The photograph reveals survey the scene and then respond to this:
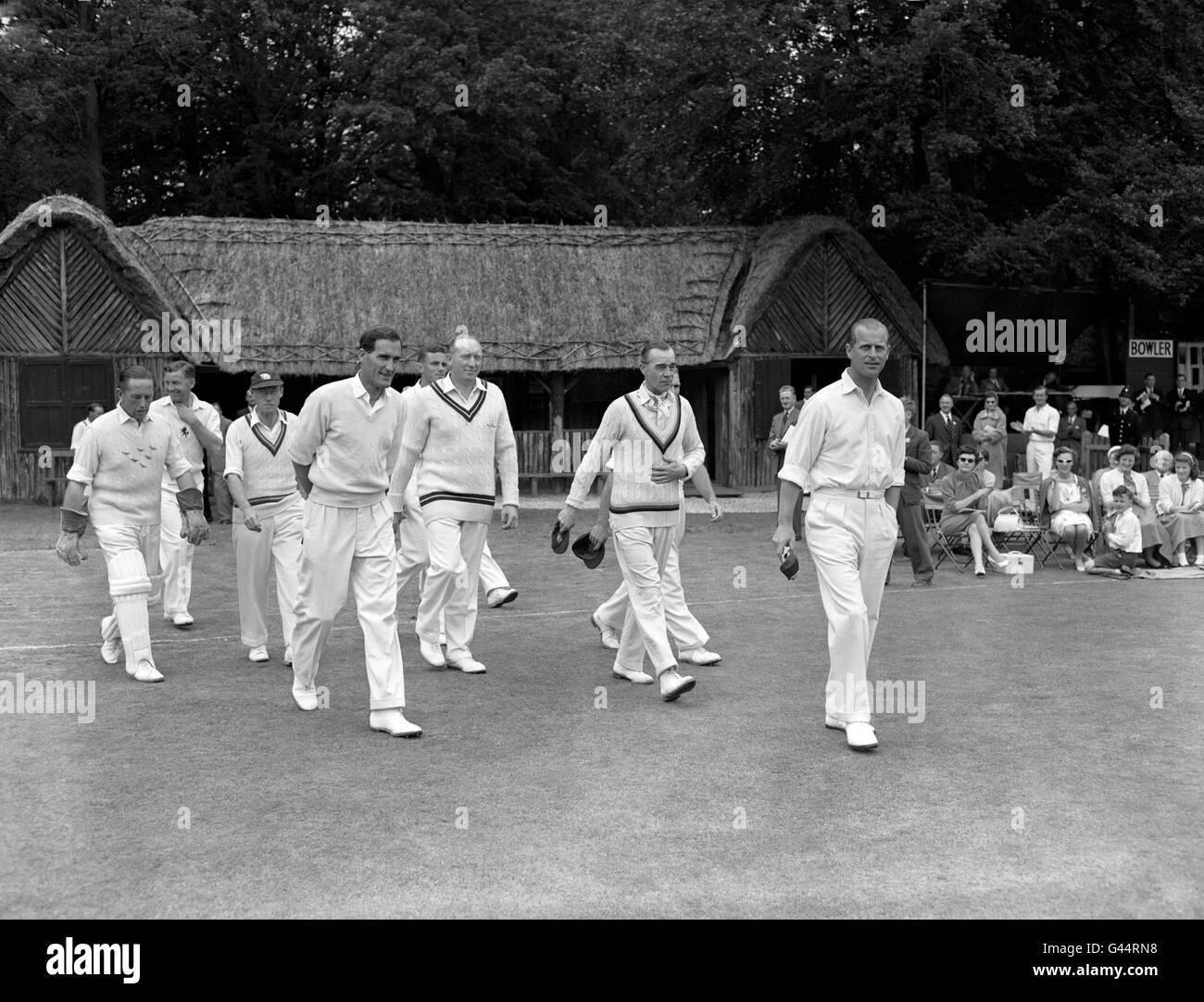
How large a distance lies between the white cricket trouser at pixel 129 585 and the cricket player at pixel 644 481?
2712 mm

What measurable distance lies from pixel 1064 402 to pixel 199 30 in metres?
21.1

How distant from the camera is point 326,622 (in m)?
8.67

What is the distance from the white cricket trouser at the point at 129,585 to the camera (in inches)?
377

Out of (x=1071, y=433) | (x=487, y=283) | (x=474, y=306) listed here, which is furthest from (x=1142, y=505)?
(x=487, y=283)

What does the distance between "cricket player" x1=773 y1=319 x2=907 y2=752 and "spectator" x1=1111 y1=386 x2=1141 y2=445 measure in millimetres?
17754

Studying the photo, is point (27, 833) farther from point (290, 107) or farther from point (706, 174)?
point (290, 107)

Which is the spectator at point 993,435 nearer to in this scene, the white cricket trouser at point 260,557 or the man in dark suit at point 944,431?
the man in dark suit at point 944,431

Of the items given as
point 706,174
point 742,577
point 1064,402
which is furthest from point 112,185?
point 742,577

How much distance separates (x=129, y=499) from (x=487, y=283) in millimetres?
17840

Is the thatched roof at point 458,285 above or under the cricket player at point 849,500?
above

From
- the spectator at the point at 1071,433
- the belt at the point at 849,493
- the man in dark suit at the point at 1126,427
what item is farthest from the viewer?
the man in dark suit at the point at 1126,427

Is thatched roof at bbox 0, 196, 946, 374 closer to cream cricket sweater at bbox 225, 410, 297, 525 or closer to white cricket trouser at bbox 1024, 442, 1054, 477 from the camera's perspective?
white cricket trouser at bbox 1024, 442, 1054, 477

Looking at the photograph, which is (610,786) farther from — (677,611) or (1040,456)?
(1040,456)

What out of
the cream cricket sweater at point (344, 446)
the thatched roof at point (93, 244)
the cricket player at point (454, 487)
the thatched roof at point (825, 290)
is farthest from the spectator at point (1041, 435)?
the cream cricket sweater at point (344, 446)
